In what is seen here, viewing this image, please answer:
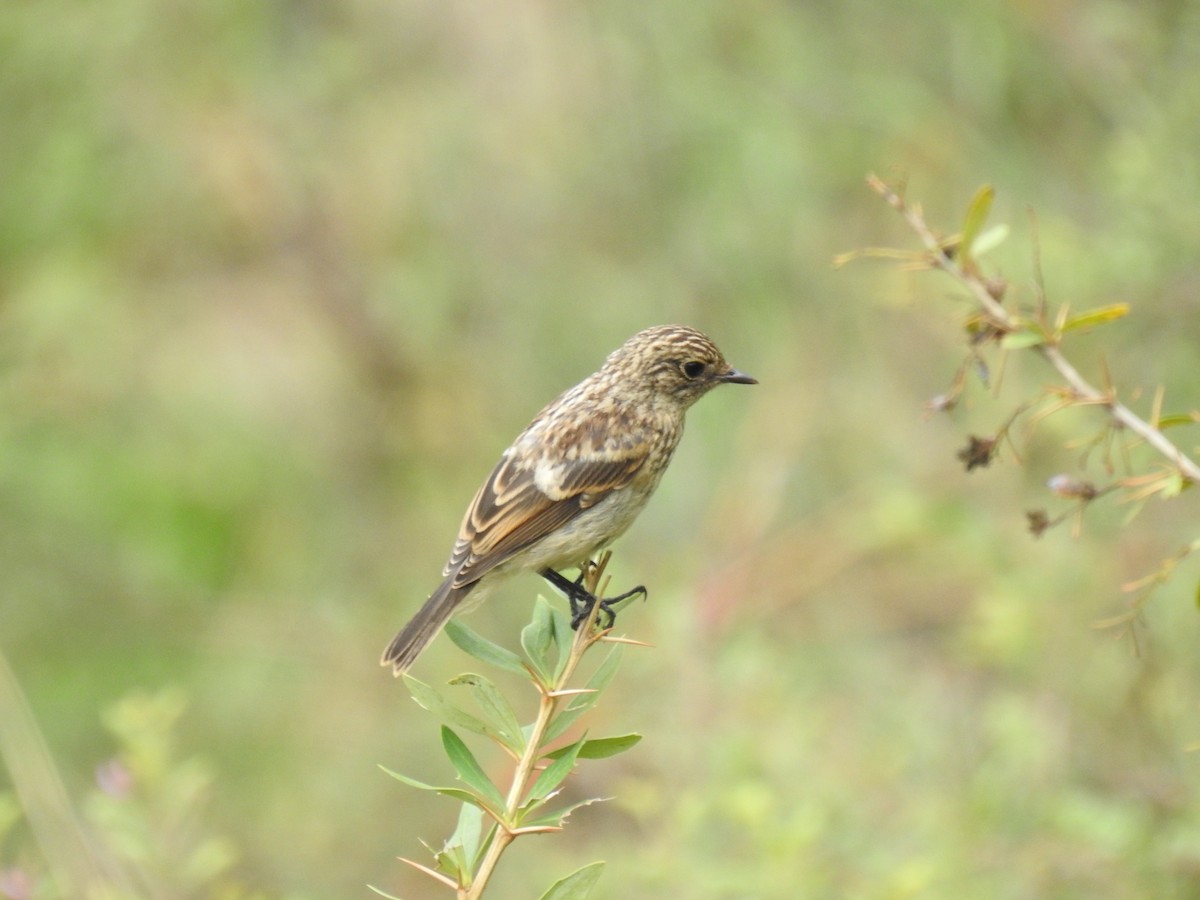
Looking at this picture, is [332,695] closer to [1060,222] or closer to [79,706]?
[79,706]

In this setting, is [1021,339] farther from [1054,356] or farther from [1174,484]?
[1174,484]

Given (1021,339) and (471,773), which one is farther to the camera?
(1021,339)

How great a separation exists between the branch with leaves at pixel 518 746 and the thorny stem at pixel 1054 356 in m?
0.82

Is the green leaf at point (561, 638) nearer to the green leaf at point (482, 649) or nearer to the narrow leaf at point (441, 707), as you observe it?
the green leaf at point (482, 649)

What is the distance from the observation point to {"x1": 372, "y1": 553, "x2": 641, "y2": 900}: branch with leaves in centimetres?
197

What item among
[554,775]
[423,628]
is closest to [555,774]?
[554,775]

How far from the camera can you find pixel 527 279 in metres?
8.67

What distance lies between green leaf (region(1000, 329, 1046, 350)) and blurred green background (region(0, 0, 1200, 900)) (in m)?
1.69

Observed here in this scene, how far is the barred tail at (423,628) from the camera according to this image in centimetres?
366

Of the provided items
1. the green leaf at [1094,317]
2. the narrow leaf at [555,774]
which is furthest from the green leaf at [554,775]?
the green leaf at [1094,317]

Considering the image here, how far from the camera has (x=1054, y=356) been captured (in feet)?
7.64

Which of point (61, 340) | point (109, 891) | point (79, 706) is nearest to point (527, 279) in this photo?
point (61, 340)

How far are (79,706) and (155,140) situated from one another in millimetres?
3561

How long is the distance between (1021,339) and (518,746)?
103 cm
